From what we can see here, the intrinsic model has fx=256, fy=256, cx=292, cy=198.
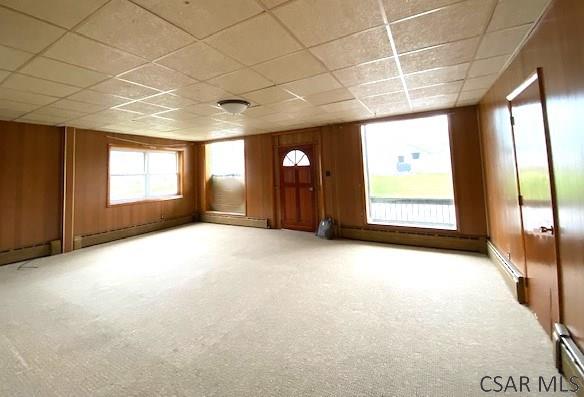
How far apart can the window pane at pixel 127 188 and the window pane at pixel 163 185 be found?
0.22 metres

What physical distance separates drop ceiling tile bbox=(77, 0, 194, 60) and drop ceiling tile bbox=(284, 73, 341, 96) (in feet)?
4.74

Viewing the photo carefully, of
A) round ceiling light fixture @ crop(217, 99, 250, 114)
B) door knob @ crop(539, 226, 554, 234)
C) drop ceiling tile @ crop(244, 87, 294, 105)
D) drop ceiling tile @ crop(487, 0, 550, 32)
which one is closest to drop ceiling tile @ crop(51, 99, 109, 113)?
round ceiling light fixture @ crop(217, 99, 250, 114)

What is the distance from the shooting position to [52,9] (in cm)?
167

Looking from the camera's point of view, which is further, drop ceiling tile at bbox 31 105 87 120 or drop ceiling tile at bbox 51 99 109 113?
drop ceiling tile at bbox 31 105 87 120

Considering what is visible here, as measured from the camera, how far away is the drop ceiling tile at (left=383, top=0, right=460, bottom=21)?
174 centimetres

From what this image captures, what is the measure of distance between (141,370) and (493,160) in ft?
15.4

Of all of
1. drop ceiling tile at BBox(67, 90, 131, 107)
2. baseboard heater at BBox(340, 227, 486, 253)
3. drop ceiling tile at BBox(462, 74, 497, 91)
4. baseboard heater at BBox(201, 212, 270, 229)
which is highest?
drop ceiling tile at BBox(67, 90, 131, 107)

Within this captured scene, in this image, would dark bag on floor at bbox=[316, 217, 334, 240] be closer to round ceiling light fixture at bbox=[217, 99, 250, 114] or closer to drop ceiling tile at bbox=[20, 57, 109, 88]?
round ceiling light fixture at bbox=[217, 99, 250, 114]

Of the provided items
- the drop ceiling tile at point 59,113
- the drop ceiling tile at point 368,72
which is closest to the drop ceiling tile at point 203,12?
the drop ceiling tile at point 368,72

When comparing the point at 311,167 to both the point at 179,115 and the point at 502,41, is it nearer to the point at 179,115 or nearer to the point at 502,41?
the point at 179,115

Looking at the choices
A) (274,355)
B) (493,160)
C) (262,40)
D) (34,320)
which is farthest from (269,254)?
Answer: (493,160)

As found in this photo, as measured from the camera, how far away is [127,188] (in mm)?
6594

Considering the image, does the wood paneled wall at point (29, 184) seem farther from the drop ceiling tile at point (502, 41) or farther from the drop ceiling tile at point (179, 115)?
the drop ceiling tile at point (502, 41)

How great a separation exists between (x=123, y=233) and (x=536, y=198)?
7.48 m
